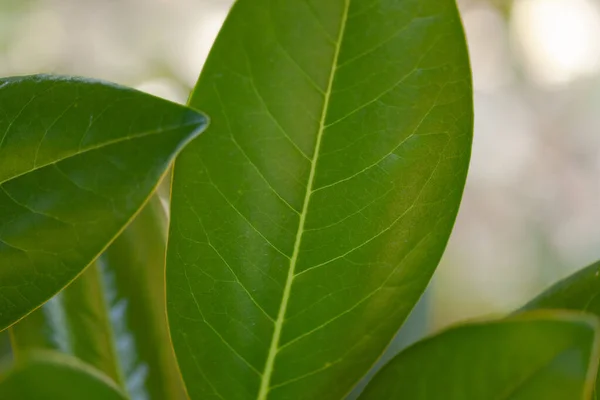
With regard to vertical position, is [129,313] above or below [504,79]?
below

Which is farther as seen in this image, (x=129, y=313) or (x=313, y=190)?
(x=129, y=313)

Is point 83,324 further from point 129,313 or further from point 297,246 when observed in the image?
point 297,246

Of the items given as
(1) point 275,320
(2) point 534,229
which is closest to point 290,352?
(1) point 275,320

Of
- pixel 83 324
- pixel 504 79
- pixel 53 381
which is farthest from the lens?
pixel 504 79

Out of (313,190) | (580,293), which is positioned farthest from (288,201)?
(580,293)

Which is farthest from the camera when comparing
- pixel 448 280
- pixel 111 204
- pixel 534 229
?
pixel 534 229

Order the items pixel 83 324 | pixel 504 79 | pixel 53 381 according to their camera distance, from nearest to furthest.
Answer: pixel 53 381
pixel 83 324
pixel 504 79

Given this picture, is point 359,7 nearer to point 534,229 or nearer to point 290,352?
point 290,352
